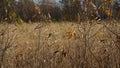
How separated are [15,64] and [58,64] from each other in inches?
17.4

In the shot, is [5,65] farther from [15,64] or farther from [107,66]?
[107,66]

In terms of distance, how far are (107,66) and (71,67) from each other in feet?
1.20

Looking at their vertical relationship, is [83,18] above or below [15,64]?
above

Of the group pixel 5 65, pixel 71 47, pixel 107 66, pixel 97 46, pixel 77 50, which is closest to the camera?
pixel 107 66

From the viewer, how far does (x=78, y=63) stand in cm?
301

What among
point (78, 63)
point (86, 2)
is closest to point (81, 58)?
point (78, 63)

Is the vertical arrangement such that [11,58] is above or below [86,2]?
below

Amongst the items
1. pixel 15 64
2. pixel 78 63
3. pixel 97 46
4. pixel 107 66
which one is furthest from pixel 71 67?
pixel 97 46

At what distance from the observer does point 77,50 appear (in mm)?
3396

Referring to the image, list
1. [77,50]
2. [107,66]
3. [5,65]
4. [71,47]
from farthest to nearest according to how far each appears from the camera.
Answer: [71,47] < [77,50] < [5,65] < [107,66]

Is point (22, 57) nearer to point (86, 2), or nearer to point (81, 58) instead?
point (81, 58)

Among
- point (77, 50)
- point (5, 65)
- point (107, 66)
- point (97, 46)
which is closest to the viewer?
point (107, 66)

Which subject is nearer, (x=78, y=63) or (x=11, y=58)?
(x=78, y=63)

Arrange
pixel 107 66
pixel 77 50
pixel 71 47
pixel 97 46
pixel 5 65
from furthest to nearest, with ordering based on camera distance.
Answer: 1. pixel 97 46
2. pixel 71 47
3. pixel 77 50
4. pixel 5 65
5. pixel 107 66
